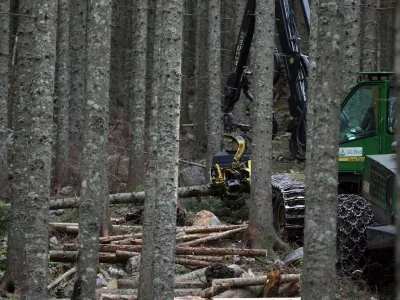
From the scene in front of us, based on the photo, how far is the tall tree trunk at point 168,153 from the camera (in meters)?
8.77

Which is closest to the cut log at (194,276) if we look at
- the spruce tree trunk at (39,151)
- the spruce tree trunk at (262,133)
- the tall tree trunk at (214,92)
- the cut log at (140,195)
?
the spruce tree trunk at (262,133)

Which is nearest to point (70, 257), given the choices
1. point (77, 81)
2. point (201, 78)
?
point (77, 81)

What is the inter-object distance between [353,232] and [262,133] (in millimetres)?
2994

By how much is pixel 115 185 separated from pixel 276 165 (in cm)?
551

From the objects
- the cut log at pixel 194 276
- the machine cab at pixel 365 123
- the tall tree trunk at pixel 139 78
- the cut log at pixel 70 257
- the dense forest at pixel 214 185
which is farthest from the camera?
the tall tree trunk at pixel 139 78

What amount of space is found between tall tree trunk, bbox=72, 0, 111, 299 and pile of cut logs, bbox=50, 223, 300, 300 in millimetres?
842

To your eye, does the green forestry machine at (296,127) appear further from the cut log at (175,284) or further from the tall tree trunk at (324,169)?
the tall tree trunk at (324,169)

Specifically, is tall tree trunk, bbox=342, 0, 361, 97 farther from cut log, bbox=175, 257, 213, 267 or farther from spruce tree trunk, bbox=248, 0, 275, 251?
cut log, bbox=175, 257, 213, 267

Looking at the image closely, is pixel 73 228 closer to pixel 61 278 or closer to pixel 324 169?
pixel 61 278

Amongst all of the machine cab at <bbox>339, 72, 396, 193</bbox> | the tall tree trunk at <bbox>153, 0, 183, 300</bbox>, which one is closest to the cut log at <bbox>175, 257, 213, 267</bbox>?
the machine cab at <bbox>339, 72, 396, 193</bbox>

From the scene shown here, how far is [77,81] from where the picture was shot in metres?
22.1

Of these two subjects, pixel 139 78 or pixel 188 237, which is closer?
pixel 188 237

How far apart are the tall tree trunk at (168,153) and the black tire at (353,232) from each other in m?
2.91

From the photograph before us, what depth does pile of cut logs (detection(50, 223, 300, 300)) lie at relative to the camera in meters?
10.1
